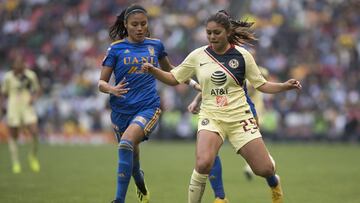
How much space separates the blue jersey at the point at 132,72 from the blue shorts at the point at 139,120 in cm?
7

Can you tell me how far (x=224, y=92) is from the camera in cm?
888

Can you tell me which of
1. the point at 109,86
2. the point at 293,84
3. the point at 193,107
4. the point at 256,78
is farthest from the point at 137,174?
the point at 293,84

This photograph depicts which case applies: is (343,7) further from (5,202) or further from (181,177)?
(5,202)

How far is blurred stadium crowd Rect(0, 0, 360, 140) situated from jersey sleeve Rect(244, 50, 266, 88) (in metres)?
16.8

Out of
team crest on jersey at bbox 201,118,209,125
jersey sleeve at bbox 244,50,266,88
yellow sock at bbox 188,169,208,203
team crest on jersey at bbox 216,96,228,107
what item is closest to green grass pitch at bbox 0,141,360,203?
yellow sock at bbox 188,169,208,203

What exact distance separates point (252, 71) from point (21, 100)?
9.75 metres

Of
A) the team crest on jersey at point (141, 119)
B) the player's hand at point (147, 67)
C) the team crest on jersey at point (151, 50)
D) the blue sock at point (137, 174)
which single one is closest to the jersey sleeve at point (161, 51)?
the team crest on jersey at point (151, 50)

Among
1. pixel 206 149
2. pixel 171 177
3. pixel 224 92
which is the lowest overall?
pixel 171 177

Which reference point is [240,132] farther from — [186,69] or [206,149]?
[186,69]

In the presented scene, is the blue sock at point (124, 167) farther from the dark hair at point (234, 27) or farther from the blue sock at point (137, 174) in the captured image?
the dark hair at point (234, 27)

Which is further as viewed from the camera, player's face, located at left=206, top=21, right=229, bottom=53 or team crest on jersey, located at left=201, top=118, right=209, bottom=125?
team crest on jersey, located at left=201, top=118, right=209, bottom=125

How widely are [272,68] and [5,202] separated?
1987 centimetres

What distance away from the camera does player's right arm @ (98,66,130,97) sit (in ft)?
30.4

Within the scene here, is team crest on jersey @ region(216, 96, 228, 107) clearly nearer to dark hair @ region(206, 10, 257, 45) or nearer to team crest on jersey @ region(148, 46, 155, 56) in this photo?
dark hair @ region(206, 10, 257, 45)
